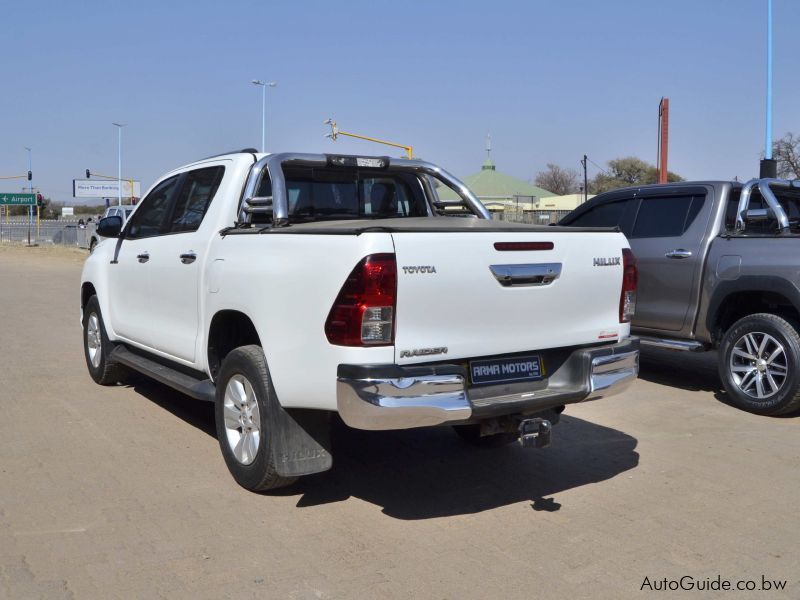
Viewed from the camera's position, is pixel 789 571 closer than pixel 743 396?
Yes

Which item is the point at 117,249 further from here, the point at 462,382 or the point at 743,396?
the point at 743,396

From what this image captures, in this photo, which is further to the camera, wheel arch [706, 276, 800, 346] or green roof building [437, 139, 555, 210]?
green roof building [437, 139, 555, 210]

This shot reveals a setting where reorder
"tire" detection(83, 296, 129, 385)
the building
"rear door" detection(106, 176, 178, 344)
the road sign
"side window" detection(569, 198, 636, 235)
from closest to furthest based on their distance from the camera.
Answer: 1. "rear door" detection(106, 176, 178, 344)
2. "tire" detection(83, 296, 129, 385)
3. "side window" detection(569, 198, 636, 235)
4. the road sign
5. the building

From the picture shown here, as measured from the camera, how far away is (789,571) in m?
3.99

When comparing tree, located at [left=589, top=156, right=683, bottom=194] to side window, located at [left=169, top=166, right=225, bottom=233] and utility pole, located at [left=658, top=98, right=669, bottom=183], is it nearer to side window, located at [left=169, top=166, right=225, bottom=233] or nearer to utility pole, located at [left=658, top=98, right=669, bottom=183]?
utility pole, located at [left=658, top=98, right=669, bottom=183]

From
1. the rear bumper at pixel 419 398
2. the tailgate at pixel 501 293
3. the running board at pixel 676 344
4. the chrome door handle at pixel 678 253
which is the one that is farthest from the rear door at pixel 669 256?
the rear bumper at pixel 419 398

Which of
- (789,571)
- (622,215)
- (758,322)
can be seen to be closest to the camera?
(789,571)

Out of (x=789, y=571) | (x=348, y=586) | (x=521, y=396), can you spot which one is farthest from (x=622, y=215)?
(x=348, y=586)

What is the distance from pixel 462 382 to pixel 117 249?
4.15 metres

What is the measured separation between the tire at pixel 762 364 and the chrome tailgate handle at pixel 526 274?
3.22 metres

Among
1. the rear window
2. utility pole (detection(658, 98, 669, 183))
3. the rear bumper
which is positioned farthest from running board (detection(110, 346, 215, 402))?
utility pole (detection(658, 98, 669, 183))

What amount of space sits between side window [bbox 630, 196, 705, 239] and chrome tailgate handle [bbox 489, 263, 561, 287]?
12.9 ft

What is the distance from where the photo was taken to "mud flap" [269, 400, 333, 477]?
4.60 m

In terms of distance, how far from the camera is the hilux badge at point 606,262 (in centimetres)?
492
